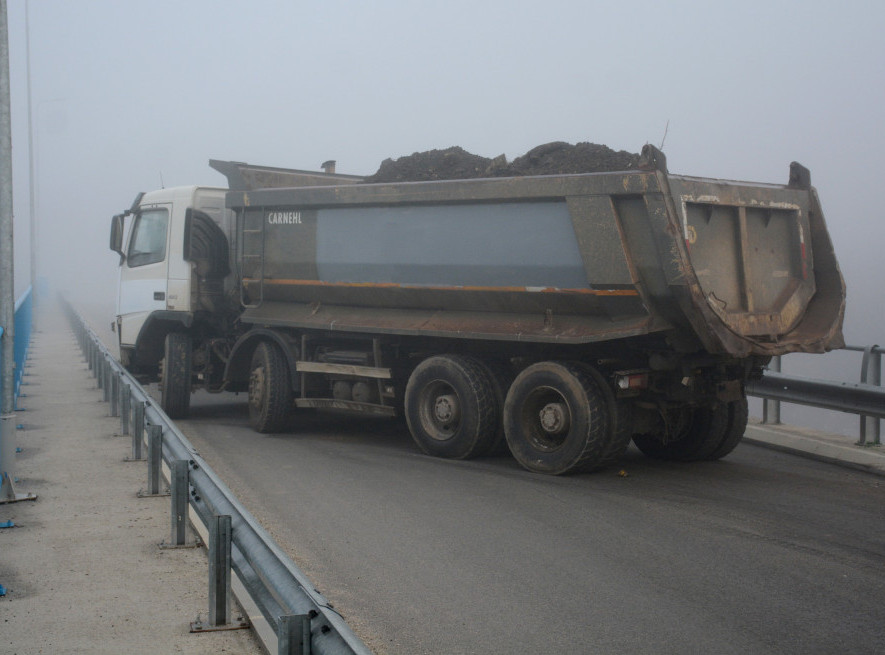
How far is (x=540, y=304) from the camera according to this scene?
9.51 m

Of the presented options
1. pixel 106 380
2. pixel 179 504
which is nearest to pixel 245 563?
pixel 179 504

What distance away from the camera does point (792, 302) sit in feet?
31.7

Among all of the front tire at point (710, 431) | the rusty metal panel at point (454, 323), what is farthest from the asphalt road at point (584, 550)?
the rusty metal panel at point (454, 323)

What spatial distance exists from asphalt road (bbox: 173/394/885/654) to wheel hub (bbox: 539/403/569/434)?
1.51ft

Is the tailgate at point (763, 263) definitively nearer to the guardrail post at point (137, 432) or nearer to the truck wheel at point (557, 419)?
the truck wheel at point (557, 419)

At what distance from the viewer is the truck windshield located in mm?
14070

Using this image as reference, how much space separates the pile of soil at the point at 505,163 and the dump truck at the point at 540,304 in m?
0.41

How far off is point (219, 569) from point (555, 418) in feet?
15.6

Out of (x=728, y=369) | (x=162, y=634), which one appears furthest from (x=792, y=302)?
(x=162, y=634)

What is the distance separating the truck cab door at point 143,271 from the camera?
14008 mm

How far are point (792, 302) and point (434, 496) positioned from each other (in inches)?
150

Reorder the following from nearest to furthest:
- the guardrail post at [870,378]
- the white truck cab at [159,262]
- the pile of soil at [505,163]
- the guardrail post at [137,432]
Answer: the pile of soil at [505,163] → the guardrail post at [137,432] → the guardrail post at [870,378] → the white truck cab at [159,262]

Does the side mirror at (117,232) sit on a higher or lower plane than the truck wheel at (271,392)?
higher

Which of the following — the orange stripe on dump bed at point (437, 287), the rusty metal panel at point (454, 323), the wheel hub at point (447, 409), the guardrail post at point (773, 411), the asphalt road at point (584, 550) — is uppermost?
the orange stripe on dump bed at point (437, 287)
